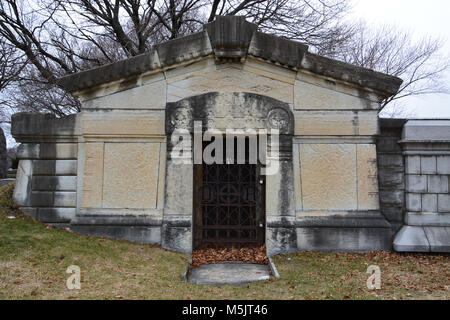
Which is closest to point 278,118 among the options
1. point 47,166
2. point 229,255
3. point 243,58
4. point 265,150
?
point 265,150

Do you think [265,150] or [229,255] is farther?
[265,150]

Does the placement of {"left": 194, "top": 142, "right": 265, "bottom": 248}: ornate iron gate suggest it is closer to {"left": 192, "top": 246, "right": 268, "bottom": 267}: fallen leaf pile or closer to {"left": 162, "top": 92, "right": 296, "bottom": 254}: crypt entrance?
{"left": 162, "top": 92, "right": 296, "bottom": 254}: crypt entrance

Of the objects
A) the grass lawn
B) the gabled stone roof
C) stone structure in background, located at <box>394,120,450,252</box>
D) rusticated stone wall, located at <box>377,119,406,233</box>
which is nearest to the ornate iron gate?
the grass lawn

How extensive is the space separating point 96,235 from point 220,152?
3008mm

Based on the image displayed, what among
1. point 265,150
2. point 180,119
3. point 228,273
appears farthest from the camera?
point 265,150

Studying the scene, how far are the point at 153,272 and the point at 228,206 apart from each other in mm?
2391

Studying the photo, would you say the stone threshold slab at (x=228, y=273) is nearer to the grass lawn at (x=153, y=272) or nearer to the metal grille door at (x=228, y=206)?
the grass lawn at (x=153, y=272)

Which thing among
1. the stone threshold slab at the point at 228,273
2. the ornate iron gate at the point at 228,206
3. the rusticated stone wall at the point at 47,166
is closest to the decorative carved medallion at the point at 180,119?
the ornate iron gate at the point at 228,206

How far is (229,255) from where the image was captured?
740 centimetres

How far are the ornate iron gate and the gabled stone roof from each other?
2231mm

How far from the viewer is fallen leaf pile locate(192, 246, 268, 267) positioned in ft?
23.4

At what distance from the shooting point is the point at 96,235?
7.32m

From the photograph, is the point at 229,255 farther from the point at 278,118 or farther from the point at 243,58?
the point at 243,58

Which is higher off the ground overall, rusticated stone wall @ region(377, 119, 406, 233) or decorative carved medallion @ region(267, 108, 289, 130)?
decorative carved medallion @ region(267, 108, 289, 130)
